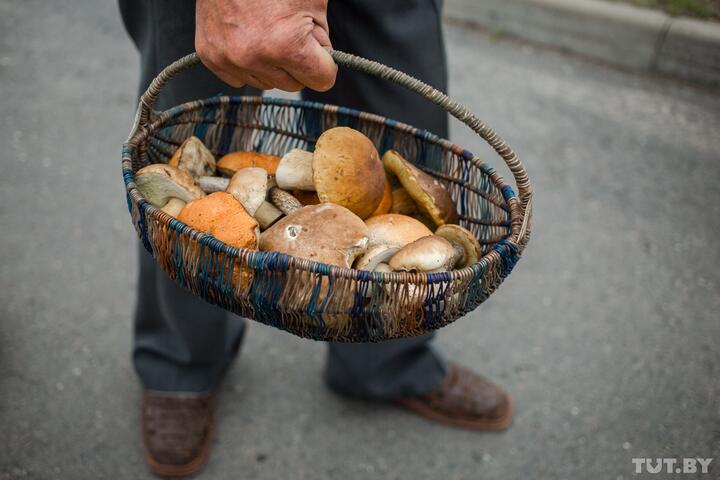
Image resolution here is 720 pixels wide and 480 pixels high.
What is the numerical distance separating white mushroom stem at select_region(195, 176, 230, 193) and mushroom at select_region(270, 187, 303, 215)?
0.32 feet

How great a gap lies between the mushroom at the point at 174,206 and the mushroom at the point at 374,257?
1.13 ft

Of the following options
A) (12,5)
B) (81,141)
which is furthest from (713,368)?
(12,5)

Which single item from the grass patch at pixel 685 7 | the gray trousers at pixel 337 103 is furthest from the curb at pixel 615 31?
the gray trousers at pixel 337 103

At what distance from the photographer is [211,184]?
4.33 ft

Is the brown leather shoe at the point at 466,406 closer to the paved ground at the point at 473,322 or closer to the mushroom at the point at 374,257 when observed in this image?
the paved ground at the point at 473,322

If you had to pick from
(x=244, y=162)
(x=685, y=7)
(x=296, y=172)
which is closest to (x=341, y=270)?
(x=296, y=172)

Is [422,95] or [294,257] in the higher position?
[422,95]

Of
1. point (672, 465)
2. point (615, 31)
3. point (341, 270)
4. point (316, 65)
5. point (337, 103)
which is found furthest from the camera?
point (615, 31)

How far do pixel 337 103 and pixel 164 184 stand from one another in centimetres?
56

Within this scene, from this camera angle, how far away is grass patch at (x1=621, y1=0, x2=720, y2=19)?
3.63 m

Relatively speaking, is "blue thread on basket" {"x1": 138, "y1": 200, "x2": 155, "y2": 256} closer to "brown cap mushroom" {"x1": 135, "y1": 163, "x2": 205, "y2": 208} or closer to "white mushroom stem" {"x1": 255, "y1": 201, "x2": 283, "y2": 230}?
"brown cap mushroom" {"x1": 135, "y1": 163, "x2": 205, "y2": 208}

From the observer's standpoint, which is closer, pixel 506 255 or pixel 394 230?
pixel 506 255

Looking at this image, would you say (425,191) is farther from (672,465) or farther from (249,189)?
(672,465)

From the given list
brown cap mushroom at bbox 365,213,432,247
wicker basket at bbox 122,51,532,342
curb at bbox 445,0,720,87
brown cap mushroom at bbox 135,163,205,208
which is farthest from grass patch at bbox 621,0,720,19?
brown cap mushroom at bbox 135,163,205,208
